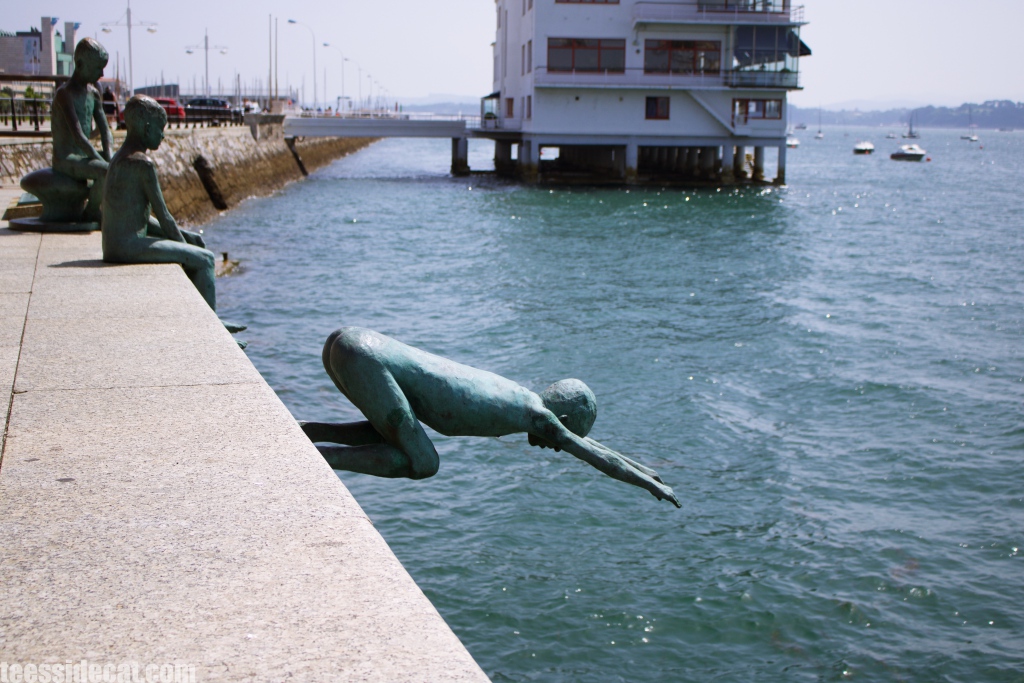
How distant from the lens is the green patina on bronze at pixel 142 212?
27.5 ft

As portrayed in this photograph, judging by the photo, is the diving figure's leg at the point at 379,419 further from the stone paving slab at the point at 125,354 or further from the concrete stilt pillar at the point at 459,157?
the concrete stilt pillar at the point at 459,157

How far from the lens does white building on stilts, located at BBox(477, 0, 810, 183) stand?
157 feet

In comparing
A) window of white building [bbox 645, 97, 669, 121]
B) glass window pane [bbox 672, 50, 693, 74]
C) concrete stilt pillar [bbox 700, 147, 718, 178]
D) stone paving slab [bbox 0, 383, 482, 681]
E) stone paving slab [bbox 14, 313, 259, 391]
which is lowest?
stone paving slab [bbox 0, 383, 482, 681]

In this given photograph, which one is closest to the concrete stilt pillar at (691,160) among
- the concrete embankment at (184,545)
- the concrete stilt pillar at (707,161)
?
the concrete stilt pillar at (707,161)

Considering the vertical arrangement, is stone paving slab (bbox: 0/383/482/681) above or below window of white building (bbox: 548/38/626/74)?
below

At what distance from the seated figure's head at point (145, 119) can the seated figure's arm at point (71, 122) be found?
9.77 ft

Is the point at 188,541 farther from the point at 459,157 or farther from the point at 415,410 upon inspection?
the point at 459,157

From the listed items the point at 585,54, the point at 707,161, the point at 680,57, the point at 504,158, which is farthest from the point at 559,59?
the point at 504,158

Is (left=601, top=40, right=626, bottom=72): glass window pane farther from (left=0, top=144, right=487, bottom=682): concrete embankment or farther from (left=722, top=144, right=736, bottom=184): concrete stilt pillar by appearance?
(left=0, top=144, right=487, bottom=682): concrete embankment

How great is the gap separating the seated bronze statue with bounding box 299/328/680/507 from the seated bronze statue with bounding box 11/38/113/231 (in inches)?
315

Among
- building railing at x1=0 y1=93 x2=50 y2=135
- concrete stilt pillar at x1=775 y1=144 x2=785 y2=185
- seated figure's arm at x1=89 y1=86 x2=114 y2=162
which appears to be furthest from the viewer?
concrete stilt pillar at x1=775 y1=144 x2=785 y2=185

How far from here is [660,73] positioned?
4850 centimetres

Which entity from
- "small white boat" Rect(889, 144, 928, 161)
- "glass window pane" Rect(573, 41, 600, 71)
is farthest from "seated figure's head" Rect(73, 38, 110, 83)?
"small white boat" Rect(889, 144, 928, 161)

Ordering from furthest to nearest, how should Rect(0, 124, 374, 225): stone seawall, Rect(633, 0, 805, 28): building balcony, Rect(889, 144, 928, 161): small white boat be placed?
Rect(889, 144, 928, 161): small white boat → Rect(633, 0, 805, 28): building balcony → Rect(0, 124, 374, 225): stone seawall
